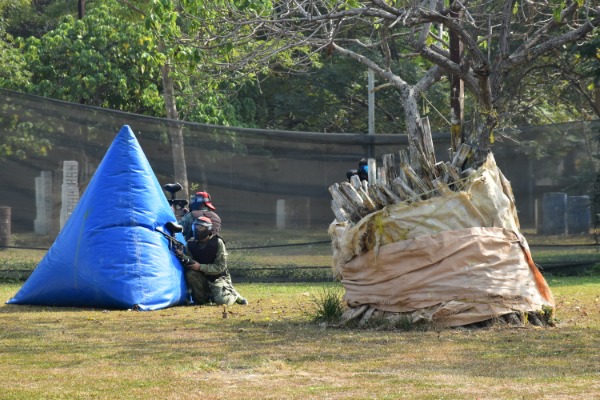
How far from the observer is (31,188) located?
14180 millimetres

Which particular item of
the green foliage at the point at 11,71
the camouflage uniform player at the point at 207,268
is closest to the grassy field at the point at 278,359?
the camouflage uniform player at the point at 207,268

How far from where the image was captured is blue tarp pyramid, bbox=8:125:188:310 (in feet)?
34.7

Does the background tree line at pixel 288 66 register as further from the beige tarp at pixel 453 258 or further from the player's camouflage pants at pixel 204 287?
the player's camouflage pants at pixel 204 287

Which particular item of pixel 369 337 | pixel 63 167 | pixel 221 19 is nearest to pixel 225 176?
pixel 63 167

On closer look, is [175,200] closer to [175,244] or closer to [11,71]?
[175,244]

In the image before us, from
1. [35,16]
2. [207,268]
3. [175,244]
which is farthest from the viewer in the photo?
[35,16]

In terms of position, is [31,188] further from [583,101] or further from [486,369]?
[583,101]

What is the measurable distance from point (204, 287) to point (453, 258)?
392 centimetres

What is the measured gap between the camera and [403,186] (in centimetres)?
856

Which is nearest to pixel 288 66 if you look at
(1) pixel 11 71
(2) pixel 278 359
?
(1) pixel 11 71

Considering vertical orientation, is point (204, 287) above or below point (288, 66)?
below

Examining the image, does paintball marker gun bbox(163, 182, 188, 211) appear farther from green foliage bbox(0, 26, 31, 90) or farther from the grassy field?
green foliage bbox(0, 26, 31, 90)

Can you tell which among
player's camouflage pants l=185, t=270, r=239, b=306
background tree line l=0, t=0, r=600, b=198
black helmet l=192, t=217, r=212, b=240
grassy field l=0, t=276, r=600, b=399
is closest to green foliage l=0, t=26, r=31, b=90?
background tree line l=0, t=0, r=600, b=198

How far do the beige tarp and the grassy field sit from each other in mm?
262
